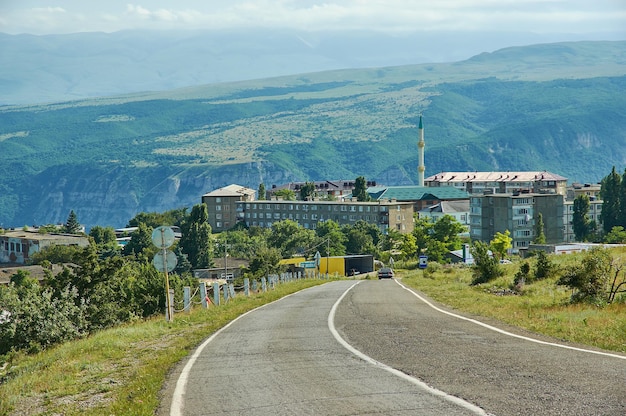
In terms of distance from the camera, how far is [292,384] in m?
14.7

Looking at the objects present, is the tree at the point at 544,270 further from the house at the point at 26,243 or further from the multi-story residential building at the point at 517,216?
the house at the point at 26,243

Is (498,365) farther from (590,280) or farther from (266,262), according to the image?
(266,262)

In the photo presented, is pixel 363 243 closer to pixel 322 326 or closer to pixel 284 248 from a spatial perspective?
pixel 284 248

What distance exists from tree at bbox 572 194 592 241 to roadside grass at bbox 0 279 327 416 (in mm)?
145965

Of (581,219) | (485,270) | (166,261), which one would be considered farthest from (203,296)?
Result: (581,219)

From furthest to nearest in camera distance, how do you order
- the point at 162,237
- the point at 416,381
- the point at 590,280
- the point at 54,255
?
the point at 54,255 < the point at 590,280 < the point at 162,237 < the point at 416,381

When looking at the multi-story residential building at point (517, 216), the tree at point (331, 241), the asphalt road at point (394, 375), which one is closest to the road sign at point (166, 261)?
the asphalt road at point (394, 375)

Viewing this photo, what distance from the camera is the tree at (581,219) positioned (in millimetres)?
165137

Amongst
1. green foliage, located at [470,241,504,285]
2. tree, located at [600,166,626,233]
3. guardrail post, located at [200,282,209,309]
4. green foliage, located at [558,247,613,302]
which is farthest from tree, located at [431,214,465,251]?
green foliage, located at [558,247,613,302]

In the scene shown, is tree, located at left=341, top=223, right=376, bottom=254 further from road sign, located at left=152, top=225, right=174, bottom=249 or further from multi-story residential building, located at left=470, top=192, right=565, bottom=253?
road sign, located at left=152, top=225, right=174, bottom=249

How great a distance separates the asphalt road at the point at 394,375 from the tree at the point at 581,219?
148918 millimetres

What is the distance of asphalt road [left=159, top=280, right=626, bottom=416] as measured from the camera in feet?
41.1

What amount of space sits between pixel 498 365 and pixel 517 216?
153588mm

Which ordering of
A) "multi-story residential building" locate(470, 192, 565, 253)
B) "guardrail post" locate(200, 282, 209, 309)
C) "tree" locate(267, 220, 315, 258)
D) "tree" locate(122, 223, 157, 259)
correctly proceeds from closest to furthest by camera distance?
1. "guardrail post" locate(200, 282, 209, 309)
2. "tree" locate(267, 220, 315, 258)
3. "multi-story residential building" locate(470, 192, 565, 253)
4. "tree" locate(122, 223, 157, 259)
